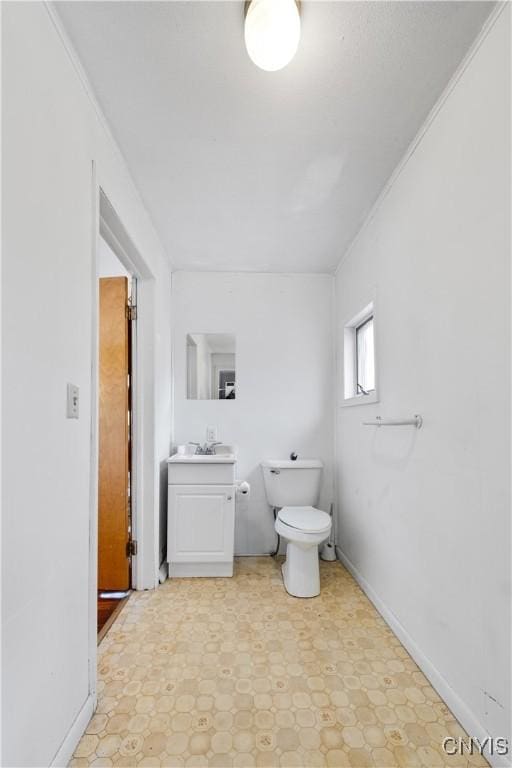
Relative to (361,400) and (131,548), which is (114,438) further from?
(361,400)

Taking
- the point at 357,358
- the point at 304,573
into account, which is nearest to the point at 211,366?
the point at 357,358

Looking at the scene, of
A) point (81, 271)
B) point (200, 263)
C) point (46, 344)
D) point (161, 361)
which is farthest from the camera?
point (200, 263)

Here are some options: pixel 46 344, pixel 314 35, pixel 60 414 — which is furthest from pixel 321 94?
pixel 60 414

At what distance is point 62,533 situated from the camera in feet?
3.94

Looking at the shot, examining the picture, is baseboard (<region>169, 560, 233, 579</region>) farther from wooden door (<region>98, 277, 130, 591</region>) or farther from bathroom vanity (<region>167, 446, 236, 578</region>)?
wooden door (<region>98, 277, 130, 591</region>)

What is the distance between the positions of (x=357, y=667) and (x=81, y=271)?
189 cm

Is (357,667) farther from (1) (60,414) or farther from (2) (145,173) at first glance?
(2) (145,173)

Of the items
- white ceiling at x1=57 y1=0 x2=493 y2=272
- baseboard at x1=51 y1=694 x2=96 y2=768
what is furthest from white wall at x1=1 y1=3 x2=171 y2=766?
white ceiling at x1=57 y1=0 x2=493 y2=272

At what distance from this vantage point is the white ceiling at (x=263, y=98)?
1.21m

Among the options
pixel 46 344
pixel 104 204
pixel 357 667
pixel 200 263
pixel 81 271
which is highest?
pixel 200 263

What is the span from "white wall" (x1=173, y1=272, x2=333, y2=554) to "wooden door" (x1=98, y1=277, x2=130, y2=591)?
70 centimetres

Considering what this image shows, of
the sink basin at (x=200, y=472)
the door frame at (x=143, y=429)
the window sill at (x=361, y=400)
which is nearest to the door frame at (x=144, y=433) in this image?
the door frame at (x=143, y=429)

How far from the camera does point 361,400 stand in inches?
98.3

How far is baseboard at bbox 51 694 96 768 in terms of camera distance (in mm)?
1142
